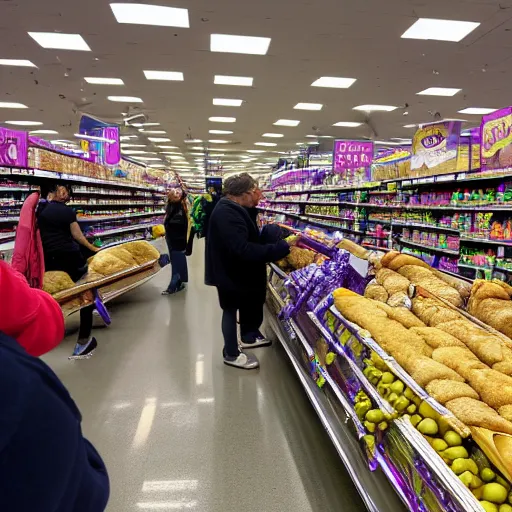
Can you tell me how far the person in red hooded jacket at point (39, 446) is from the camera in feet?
1.95

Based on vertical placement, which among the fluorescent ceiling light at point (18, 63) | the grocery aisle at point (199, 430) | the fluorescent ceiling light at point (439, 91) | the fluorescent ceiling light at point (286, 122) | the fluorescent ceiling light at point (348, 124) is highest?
the fluorescent ceiling light at point (18, 63)

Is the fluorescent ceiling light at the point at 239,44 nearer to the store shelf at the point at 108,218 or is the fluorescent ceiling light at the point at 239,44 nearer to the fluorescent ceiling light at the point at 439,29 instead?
the fluorescent ceiling light at the point at 439,29

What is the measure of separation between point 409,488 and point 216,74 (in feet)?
29.4

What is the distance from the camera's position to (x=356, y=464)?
1.87 metres

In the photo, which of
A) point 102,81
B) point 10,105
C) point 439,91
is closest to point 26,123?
point 10,105

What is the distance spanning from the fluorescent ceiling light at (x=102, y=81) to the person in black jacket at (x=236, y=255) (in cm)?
729

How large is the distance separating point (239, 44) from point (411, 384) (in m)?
7.19

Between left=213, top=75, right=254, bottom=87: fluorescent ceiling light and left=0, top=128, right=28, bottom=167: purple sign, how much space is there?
4903 mm

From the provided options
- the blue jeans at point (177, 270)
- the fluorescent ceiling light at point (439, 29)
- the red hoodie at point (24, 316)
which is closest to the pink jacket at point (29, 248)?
the red hoodie at point (24, 316)

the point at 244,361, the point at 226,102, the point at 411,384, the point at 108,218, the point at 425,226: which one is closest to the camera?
the point at 411,384

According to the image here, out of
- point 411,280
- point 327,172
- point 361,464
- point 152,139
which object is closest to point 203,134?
point 152,139

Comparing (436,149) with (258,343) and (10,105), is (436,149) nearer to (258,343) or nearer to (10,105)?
(258,343)

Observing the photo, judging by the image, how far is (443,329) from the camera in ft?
6.67

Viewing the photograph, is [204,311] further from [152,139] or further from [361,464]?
[152,139]
